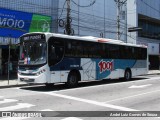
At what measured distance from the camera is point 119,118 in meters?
9.23

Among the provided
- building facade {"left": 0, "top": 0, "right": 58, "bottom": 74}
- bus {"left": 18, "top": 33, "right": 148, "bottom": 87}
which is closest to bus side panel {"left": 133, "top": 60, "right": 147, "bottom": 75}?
bus {"left": 18, "top": 33, "right": 148, "bottom": 87}

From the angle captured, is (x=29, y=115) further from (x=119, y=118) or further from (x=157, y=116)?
(x=157, y=116)

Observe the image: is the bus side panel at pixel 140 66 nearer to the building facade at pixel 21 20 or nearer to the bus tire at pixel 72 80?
the bus tire at pixel 72 80

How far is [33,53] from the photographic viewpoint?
16797 millimetres

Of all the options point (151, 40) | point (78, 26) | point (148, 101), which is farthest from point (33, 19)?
point (151, 40)

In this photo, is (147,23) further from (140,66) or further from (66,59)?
(66,59)

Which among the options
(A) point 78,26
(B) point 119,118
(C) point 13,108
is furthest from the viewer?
(A) point 78,26

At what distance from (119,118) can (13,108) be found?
3767 mm

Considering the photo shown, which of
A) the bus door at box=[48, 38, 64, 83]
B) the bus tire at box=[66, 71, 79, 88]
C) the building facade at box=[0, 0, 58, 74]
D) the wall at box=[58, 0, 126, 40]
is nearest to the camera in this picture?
the bus door at box=[48, 38, 64, 83]

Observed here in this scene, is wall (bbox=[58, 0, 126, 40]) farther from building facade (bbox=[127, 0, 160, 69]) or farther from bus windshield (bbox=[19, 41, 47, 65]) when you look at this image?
bus windshield (bbox=[19, 41, 47, 65])

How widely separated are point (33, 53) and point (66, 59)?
6.54 feet

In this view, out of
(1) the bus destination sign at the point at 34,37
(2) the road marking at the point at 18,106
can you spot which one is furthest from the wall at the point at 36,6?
(2) the road marking at the point at 18,106

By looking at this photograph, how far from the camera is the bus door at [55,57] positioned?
655 inches

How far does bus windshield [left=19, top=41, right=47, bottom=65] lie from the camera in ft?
54.2
